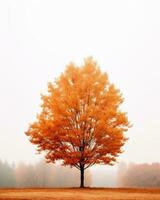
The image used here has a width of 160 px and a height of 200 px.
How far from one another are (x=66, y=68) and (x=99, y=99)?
12.7 feet

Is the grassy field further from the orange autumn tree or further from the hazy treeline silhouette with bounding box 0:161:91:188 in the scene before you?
the hazy treeline silhouette with bounding box 0:161:91:188

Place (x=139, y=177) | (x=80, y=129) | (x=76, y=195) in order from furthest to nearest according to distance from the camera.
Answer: (x=139, y=177) → (x=80, y=129) → (x=76, y=195)

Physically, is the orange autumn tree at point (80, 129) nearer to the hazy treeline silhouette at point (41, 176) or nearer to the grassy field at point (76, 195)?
the grassy field at point (76, 195)

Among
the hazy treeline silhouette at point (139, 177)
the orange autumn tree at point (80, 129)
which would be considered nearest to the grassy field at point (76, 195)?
the orange autumn tree at point (80, 129)

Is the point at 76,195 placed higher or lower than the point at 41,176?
lower

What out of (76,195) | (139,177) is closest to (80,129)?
(76,195)

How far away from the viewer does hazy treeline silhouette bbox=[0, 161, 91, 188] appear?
120 meters

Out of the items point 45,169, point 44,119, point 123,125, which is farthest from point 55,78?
point 45,169

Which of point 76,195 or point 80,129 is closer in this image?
point 76,195

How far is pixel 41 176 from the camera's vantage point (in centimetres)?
12031

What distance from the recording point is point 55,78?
3859cm

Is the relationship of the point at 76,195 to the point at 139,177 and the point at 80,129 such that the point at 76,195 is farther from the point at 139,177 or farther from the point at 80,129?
the point at 139,177

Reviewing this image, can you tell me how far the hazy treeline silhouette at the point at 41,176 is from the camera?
120469 mm

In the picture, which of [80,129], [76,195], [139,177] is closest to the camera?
[76,195]
